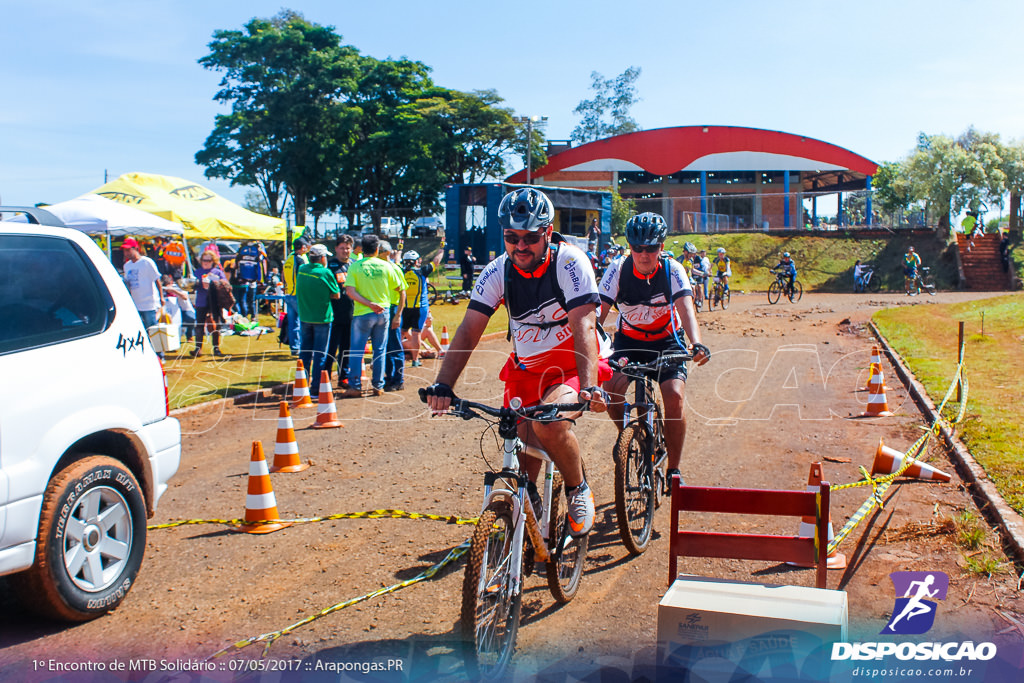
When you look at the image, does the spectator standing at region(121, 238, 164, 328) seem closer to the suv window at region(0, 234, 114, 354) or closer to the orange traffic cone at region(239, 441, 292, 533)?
the orange traffic cone at region(239, 441, 292, 533)

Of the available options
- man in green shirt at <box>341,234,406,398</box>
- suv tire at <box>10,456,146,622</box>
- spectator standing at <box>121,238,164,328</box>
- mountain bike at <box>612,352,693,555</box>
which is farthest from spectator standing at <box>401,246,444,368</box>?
suv tire at <box>10,456,146,622</box>

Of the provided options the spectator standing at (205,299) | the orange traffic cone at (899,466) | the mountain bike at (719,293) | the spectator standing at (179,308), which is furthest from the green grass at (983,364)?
the spectator standing at (179,308)

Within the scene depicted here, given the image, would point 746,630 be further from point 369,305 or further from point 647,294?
point 369,305

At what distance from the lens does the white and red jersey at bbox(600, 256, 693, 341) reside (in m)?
6.09

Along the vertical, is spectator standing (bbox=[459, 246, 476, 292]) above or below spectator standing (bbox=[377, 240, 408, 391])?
above

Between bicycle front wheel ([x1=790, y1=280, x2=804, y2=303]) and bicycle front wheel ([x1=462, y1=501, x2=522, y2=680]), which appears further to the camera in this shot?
bicycle front wheel ([x1=790, y1=280, x2=804, y2=303])

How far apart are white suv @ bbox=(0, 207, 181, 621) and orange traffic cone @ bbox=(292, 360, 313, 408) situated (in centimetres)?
532

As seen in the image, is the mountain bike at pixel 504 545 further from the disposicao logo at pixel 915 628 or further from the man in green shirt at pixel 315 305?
the man in green shirt at pixel 315 305

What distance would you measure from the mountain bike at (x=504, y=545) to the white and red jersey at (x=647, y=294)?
7.21ft

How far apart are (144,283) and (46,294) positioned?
956 centimetres

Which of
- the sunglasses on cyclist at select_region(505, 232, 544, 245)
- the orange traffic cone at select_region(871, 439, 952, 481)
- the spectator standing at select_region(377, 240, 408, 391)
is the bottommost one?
the orange traffic cone at select_region(871, 439, 952, 481)

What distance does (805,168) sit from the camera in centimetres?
6044

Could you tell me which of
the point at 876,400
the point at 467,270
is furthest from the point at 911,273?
the point at 876,400

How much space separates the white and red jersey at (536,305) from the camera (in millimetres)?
4441
